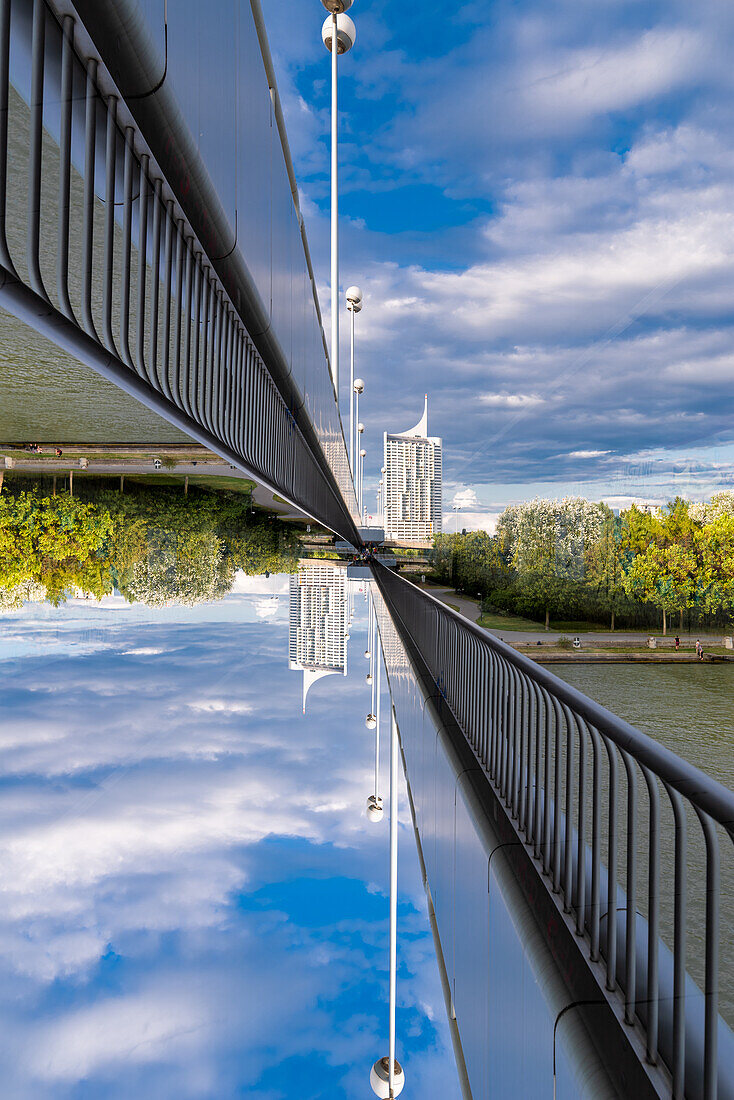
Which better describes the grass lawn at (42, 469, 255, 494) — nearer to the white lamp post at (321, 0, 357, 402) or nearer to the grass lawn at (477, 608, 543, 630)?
the white lamp post at (321, 0, 357, 402)

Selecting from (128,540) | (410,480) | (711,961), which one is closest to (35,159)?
(711,961)

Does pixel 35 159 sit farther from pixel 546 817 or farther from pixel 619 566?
pixel 619 566

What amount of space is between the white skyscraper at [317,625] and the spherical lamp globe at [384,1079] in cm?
2323

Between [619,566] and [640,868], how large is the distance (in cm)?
1905

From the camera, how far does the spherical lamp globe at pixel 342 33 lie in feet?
62.5

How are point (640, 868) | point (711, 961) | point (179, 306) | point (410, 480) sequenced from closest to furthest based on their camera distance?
point (711, 961)
point (179, 306)
point (640, 868)
point (410, 480)

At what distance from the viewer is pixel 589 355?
27562 millimetres

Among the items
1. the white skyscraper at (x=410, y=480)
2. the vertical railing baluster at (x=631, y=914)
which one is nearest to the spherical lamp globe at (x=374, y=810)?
the vertical railing baluster at (x=631, y=914)

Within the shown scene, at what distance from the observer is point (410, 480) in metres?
74.3

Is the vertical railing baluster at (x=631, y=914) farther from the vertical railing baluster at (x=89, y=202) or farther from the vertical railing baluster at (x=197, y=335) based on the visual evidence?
the vertical railing baluster at (x=197, y=335)

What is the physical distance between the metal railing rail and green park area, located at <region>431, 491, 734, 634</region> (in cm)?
1981

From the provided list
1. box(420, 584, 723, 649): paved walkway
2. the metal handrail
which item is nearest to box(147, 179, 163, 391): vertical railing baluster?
Answer: the metal handrail

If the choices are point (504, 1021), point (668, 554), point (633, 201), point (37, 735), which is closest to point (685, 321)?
point (633, 201)

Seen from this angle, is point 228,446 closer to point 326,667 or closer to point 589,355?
point 589,355
